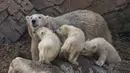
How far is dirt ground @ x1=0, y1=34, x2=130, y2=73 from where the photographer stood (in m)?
6.81

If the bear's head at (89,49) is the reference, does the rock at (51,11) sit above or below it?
below

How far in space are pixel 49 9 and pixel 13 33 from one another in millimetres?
1007

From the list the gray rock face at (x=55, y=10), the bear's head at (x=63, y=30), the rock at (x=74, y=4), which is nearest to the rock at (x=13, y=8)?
the gray rock face at (x=55, y=10)

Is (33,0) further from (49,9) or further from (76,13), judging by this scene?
(76,13)

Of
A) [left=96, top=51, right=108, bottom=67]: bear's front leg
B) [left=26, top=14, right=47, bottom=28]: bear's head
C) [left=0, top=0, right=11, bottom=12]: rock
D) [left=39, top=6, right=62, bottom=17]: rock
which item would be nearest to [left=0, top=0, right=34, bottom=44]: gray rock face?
[left=0, top=0, right=11, bottom=12]: rock

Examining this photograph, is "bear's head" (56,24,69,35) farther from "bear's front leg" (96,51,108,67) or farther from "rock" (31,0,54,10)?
"rock" (31,0,54,10)

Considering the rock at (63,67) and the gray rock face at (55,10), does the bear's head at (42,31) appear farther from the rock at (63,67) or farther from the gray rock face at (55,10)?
the gray rock face at (55,10)

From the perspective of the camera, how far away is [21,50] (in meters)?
7.33

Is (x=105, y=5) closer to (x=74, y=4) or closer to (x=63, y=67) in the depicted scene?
(x=74, y=4)

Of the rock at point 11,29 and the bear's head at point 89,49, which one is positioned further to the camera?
the rock at point 11,29

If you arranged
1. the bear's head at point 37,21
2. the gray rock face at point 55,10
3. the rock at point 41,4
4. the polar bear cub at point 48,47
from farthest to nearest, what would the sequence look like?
the rock at point 41,4
the gray rock face at point 55,10
the bear's head at point 37,21
the polar bear cub at point 48,47

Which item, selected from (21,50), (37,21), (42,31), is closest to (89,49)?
(42,31)

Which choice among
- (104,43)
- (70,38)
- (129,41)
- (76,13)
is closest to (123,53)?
(129,41)

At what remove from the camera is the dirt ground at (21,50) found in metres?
6.81
